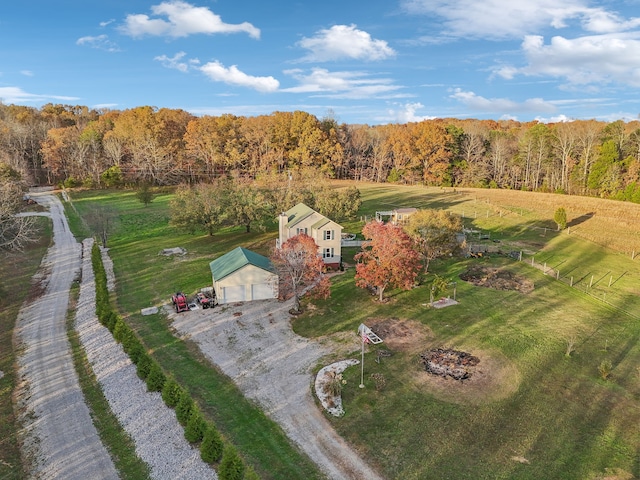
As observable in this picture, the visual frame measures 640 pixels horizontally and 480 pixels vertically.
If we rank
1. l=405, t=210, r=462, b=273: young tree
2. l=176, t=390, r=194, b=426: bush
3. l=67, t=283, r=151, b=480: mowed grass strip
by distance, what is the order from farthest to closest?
l=405, t=210, r=462, b=273: young tree, l=176, t=390, r=194, b=426: bush, l=67, t=283, r=151, b=480: mowed grass strip

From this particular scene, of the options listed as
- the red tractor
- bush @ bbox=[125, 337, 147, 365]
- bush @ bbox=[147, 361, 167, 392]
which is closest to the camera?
bush @ bbox=[147, 361, 167, 392]

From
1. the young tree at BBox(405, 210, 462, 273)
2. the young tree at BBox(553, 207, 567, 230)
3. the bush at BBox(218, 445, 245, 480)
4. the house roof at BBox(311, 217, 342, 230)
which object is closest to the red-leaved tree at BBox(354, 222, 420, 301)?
the young tree at BBox(405, 210, 462, 273)

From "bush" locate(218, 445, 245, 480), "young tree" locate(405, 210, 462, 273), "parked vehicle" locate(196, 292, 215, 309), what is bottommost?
"bush" locate(218, 445, 245, 480)

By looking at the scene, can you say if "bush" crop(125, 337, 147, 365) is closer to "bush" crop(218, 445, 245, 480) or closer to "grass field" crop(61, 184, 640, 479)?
"grass field" crop(61, 184, 640, 479)

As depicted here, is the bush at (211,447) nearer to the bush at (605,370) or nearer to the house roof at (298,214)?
the bush at (605,370)

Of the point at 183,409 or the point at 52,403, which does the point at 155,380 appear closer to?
the point at 183,409

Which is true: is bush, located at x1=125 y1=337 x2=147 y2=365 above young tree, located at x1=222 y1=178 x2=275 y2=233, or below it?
below

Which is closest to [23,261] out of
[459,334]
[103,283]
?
[103,283]

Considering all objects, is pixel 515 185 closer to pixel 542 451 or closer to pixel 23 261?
pixel 542 451
